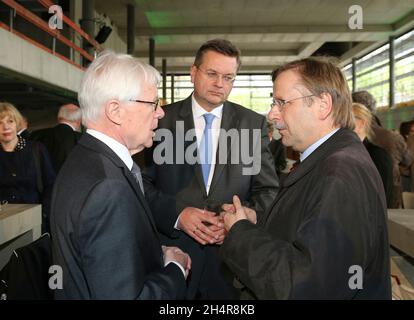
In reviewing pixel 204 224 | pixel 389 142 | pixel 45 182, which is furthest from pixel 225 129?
pixel 389 142

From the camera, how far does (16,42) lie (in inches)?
237

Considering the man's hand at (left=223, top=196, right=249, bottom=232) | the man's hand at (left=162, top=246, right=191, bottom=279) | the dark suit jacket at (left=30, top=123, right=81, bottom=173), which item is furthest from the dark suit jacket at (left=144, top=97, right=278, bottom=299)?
the dark suit jacket at (left=30, top=123, right=81, bottom=173)

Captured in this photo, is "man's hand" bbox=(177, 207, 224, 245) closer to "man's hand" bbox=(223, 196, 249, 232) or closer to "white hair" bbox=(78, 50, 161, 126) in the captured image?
"man's hand" bbox=(223, 196, 249, 232)

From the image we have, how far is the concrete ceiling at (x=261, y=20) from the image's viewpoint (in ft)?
44.8

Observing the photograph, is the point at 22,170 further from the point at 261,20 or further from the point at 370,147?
the point at 261,20

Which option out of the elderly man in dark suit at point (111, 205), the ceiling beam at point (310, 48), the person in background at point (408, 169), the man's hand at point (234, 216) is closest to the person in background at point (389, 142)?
the person in background at point (408, 169)

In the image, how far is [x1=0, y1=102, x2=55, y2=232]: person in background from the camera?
3.65m

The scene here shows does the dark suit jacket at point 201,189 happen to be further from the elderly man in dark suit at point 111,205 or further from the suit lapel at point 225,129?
the elderly man in dark suit at point 111,205

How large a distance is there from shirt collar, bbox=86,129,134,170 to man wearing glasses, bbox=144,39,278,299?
68 cm

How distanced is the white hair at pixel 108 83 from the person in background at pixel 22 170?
2523 mm

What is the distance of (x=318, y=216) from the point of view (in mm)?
1194

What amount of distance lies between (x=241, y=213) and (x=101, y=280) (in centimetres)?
56

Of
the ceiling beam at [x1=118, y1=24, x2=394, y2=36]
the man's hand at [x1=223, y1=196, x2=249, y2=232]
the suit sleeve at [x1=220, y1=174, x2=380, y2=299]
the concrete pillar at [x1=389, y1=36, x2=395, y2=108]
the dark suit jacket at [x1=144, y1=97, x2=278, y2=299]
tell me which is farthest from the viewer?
the concrete pillar at [x1=389, y1=36, x2=395, y2=108]

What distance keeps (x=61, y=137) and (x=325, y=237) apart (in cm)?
390
